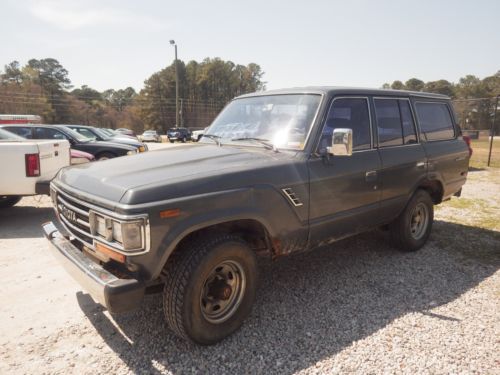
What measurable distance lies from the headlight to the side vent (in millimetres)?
1230

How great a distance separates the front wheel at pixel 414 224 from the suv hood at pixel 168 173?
7.07 feet

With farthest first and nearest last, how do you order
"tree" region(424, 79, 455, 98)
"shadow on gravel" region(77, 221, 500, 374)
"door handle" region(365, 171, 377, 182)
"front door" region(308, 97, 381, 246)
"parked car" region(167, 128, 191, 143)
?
"tree" region(424, 79, 455, 98) → "parked car" region(167, 128, 191, 143) → "door handle" region(365, 171, 377, 182) → "front door" region(308, 97, 381, 246) → "shadow on gravel" region(77, 221, 500, 374)

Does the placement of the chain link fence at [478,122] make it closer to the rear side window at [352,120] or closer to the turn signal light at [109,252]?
the rear side window at [352,120]

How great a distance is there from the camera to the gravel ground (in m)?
2.58

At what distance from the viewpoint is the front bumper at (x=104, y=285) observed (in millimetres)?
→ 2262

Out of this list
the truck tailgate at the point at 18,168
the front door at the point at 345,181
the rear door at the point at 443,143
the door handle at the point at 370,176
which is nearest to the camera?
the front door at the point at 345,181

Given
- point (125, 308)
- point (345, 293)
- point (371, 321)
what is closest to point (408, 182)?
point (345, 293)

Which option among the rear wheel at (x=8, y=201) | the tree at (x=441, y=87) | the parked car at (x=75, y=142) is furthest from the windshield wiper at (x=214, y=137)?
the tree at (x=441, y=87)

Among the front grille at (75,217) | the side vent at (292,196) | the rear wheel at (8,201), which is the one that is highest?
the side vent at (292,196)

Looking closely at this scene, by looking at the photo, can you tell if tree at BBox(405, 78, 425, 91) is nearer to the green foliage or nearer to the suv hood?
the green foliage

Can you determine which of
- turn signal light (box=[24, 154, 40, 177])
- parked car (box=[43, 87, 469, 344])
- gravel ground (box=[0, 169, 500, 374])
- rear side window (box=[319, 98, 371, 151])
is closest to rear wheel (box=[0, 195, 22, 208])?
turn signal light (box=[24, 154, 40, 177])

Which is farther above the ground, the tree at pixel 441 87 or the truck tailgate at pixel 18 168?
the tree at pixel 441 87

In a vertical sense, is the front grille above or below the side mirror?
below

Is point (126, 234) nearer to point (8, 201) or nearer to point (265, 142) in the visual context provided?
point (265, 142)
